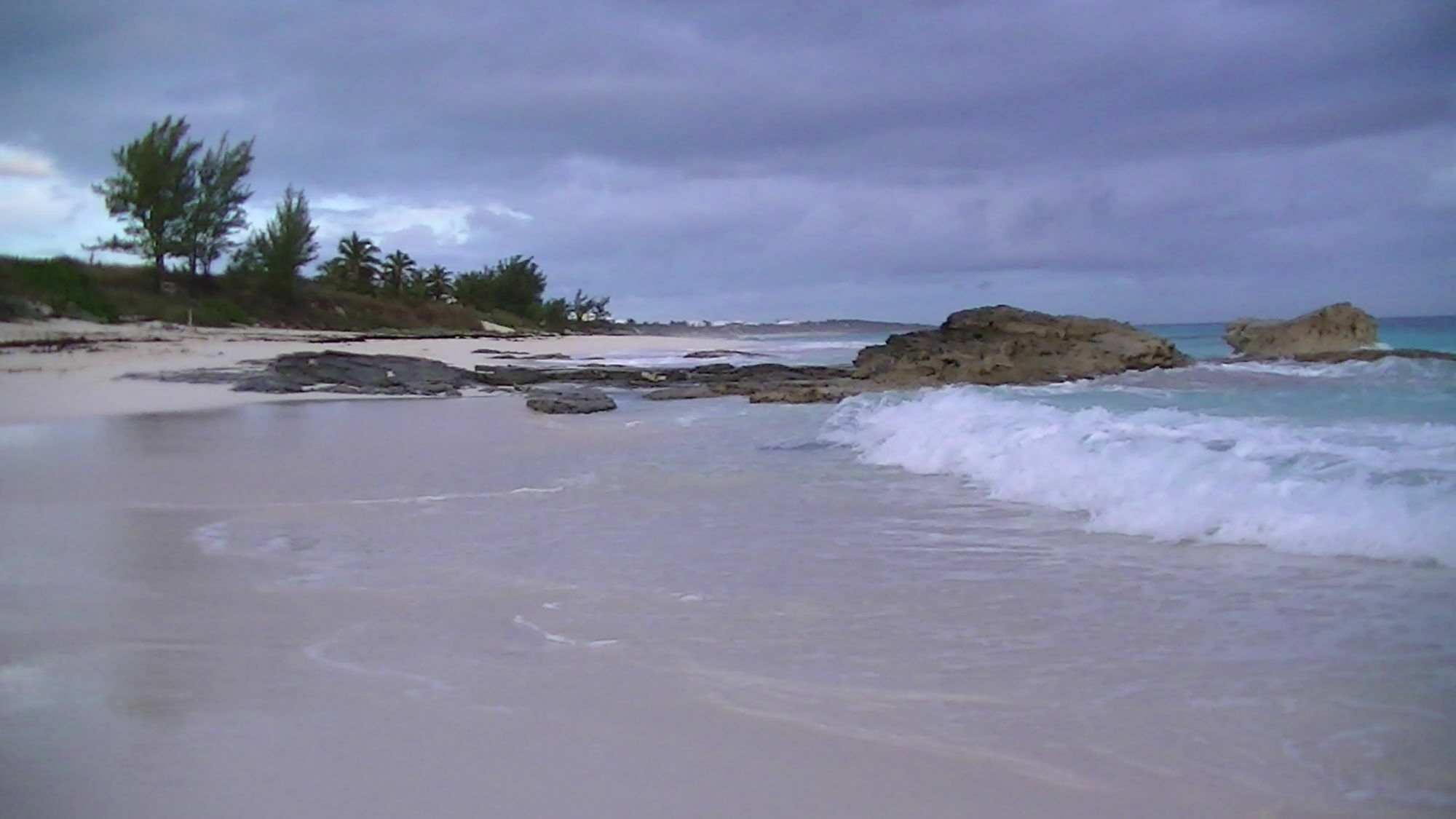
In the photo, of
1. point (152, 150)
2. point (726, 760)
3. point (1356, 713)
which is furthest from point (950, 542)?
point (152, 150)

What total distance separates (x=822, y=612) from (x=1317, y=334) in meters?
21.9

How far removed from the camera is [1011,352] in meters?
20.7

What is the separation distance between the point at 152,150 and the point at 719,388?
2522 cm

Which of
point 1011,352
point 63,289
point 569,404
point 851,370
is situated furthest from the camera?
point 63,289

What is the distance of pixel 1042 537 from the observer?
6336mm

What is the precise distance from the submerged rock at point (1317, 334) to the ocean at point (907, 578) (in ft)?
41.7

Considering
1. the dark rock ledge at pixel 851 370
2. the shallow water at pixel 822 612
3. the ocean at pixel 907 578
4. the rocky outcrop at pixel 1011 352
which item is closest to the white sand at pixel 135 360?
the dark rock ledge at pixel 851 370

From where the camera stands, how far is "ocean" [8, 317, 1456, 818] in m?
3.35

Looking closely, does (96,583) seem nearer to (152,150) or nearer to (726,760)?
(726,760)

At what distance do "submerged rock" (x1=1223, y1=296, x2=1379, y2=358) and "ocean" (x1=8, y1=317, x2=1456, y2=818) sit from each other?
12720 millimetres

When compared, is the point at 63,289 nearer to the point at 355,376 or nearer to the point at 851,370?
the point at 355,376

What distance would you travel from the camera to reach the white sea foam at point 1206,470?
580 centimetres

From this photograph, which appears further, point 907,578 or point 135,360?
point 135,360

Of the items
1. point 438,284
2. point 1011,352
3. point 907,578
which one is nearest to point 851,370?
point 1011,352
